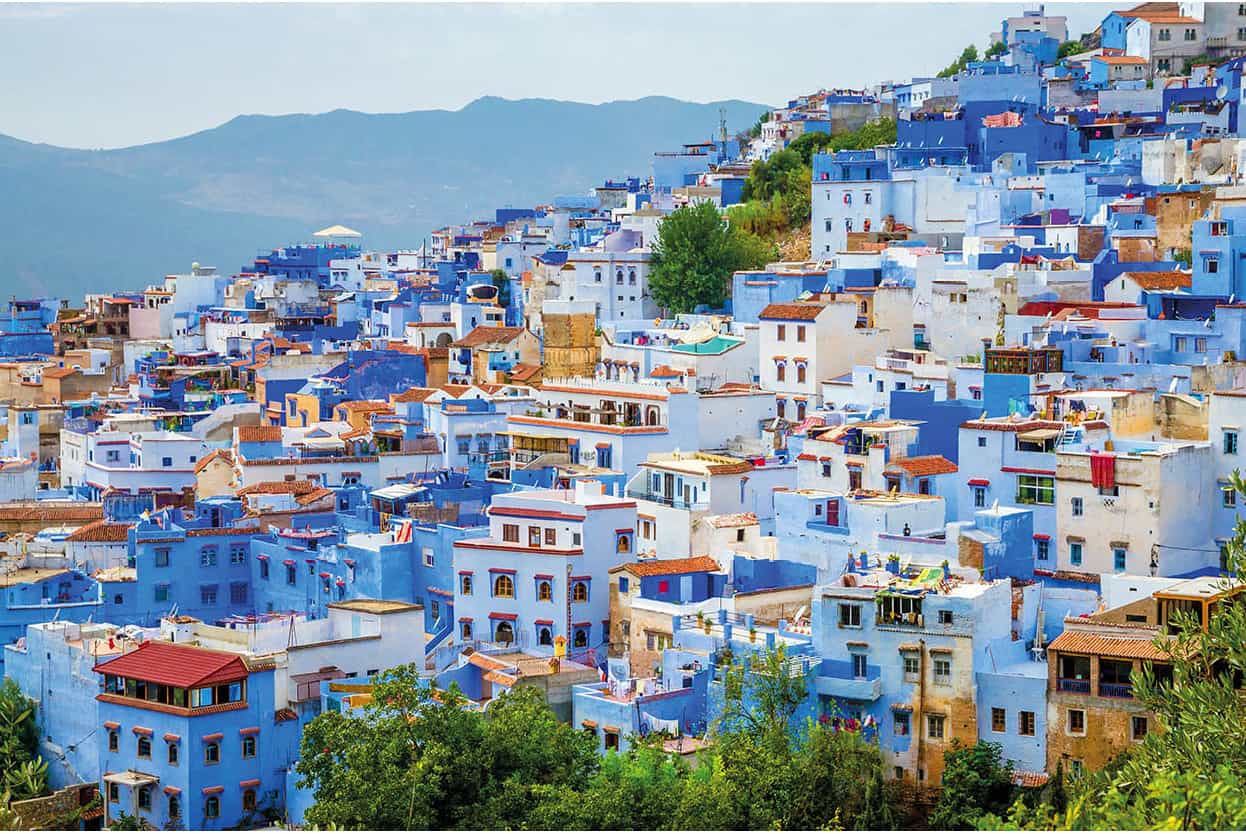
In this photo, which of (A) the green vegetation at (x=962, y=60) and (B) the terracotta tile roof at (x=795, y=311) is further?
(A) the green vegetation at (x=962, y=60)

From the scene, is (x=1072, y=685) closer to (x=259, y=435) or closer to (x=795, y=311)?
(x=795, y=311)

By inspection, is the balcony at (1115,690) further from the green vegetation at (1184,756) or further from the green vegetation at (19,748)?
the green vegetation at (19,748)

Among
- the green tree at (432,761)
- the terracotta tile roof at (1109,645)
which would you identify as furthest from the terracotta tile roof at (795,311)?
the terracotta tile roof at (1109,645)

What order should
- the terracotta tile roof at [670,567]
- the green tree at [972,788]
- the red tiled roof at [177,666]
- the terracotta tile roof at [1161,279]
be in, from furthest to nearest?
the terracotta tile roof at [1161,279]
the terracotta tile roof at [670,567]
the red tiled roof at [177,666]
the green tree at [972,788]

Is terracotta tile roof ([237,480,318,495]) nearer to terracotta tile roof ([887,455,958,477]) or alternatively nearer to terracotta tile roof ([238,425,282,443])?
terracotta tile roof ([238,425,282,443])

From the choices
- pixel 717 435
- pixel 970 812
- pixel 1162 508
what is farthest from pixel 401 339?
pixel 970 812

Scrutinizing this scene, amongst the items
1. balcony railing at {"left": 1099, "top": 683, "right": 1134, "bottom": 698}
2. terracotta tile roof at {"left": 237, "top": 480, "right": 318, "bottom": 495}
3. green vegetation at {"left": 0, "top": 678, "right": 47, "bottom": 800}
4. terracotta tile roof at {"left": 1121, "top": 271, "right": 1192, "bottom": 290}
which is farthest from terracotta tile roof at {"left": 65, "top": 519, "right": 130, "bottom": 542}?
terracotta tile roof at {"left": 1121, "top": 271, "right": 1192, "bottom": 290}
